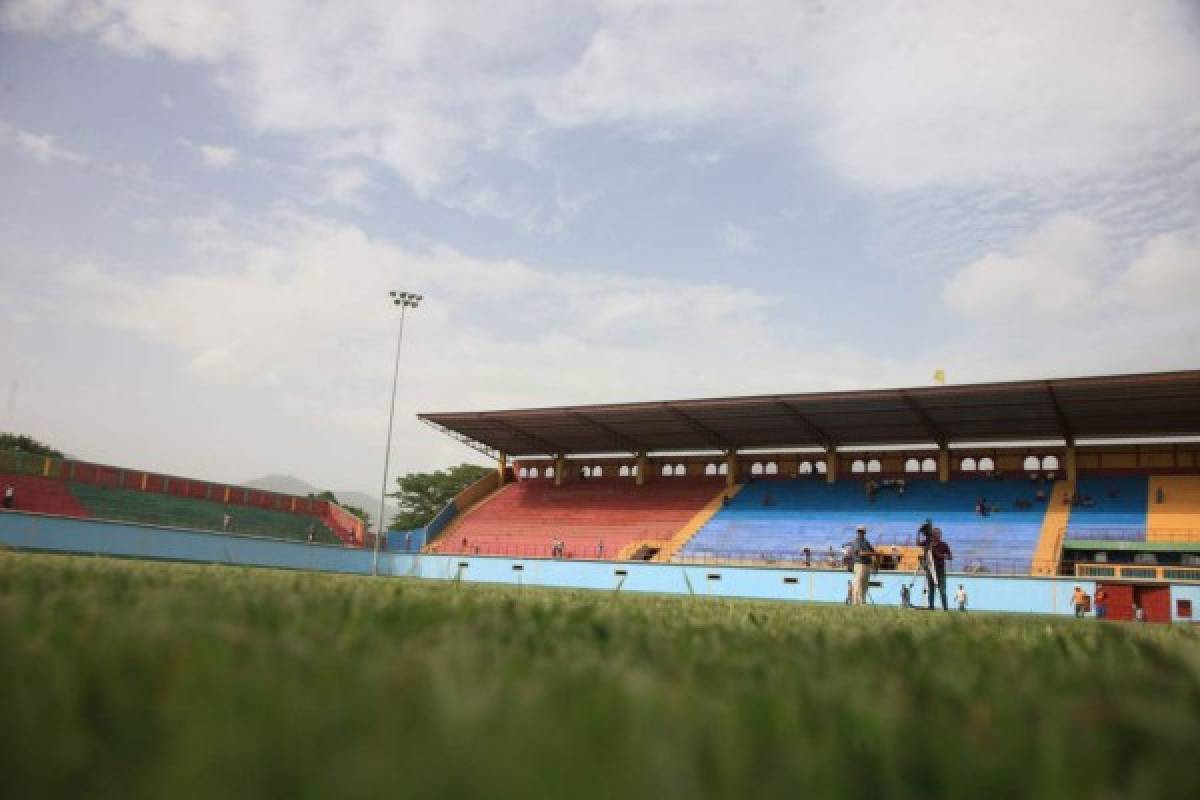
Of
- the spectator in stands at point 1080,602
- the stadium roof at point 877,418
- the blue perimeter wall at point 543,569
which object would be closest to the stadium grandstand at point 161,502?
the blue perimeter wall at point 543,569

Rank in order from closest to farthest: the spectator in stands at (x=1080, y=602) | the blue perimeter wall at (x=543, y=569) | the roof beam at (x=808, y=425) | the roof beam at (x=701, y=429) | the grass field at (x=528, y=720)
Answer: the grass field at (x=528, y=720) → the spectator in stands at (x=1080, y=602) → the blue perimeter wall at (x=543, y=569) → the roof beam at (x=808, y=425) → the roof beam at (x=701, y=429)

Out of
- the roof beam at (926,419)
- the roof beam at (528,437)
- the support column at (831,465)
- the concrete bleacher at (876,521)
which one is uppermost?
the roof beam at (926,419)

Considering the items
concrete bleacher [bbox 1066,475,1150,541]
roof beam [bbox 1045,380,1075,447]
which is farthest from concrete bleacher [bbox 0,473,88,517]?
concrete bleacher [bbox 1066,475,1150,541]

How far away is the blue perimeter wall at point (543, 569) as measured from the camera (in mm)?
28953

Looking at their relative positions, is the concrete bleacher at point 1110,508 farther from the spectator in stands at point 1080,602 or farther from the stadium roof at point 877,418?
the spectator in stands at point 1080,602

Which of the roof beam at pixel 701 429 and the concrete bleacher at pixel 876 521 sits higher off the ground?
the roof beam at pixel 701 429

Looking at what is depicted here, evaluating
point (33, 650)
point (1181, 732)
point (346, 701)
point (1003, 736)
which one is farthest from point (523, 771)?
point (33, 650)

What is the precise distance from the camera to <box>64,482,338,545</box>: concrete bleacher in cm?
3909

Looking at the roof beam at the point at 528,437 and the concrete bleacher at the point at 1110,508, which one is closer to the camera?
the concrete bleacher at the point at 1110,508

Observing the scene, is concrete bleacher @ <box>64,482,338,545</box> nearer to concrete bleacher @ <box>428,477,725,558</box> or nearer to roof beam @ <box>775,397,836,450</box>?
concrete bleacher @ <box>428,477,725,558</box>

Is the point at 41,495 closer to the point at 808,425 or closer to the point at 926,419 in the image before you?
the point at 808,425

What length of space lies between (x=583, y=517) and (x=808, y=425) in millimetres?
13544

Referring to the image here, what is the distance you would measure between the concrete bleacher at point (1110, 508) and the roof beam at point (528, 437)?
2811cm

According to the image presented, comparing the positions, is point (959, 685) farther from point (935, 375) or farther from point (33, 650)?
point (935, 375)
